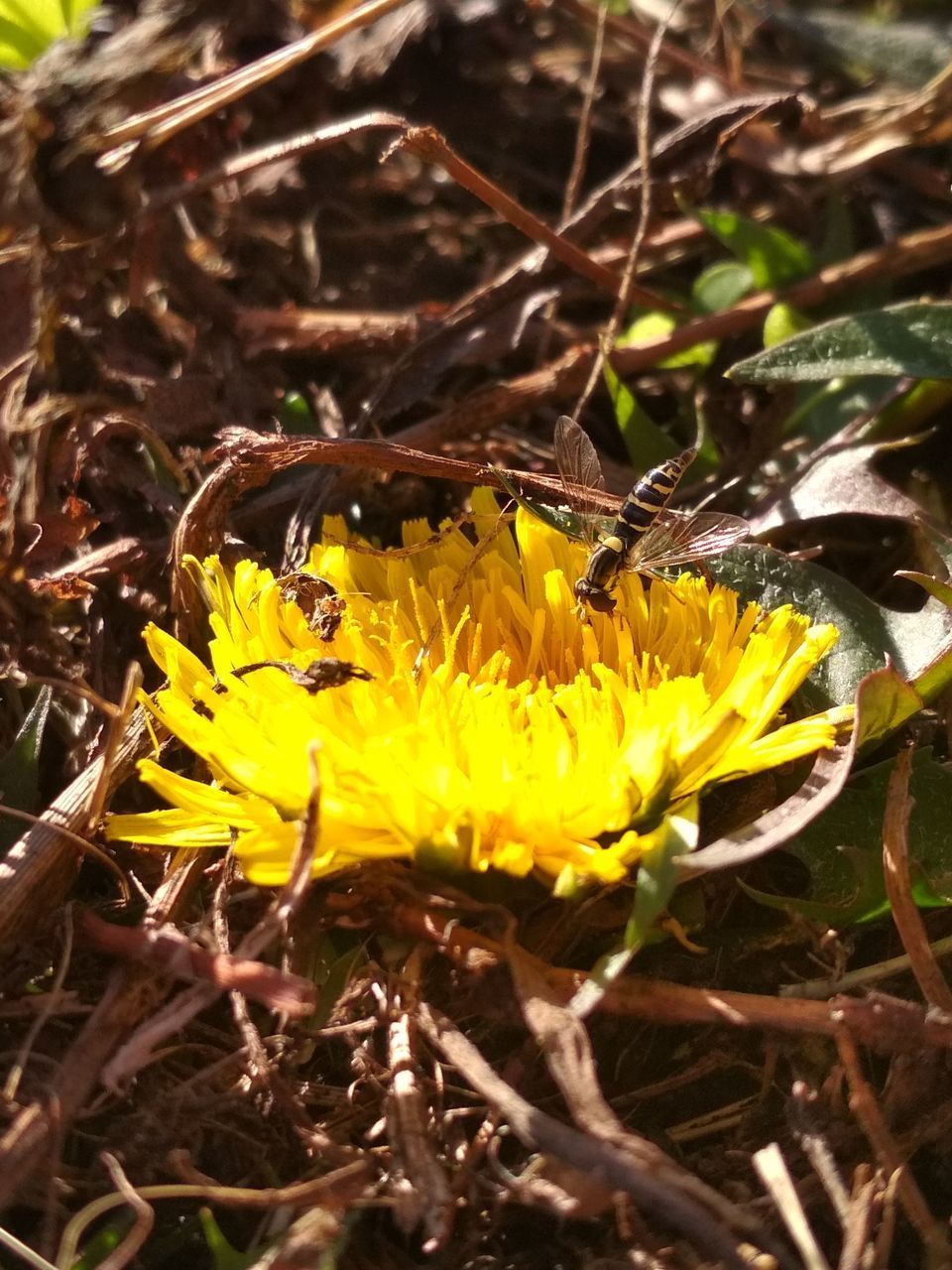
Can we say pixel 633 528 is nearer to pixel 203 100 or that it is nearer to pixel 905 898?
pixel 905 898

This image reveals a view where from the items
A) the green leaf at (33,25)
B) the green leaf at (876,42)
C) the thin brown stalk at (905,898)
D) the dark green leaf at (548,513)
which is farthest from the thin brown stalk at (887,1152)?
the green leaf at (876,42)

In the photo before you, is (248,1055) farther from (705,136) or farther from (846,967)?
(705,136)

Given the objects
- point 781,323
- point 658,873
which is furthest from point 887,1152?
point 781,323

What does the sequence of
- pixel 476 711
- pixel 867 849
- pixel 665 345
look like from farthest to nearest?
pixel 665 345 < pixel 867 849 < pixel 476 711

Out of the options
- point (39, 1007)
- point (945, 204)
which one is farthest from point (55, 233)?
point (945, 204)

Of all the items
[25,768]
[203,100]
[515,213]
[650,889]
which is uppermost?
[203,100]

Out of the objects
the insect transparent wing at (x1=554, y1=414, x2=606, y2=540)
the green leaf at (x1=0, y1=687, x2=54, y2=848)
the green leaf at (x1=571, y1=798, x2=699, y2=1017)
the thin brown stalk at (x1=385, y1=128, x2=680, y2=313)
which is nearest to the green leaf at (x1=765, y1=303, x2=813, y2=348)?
the thin brown stalk at (x1=385, y1=128, x2=680, y2=313)

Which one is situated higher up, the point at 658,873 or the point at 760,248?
the point at 760,248
